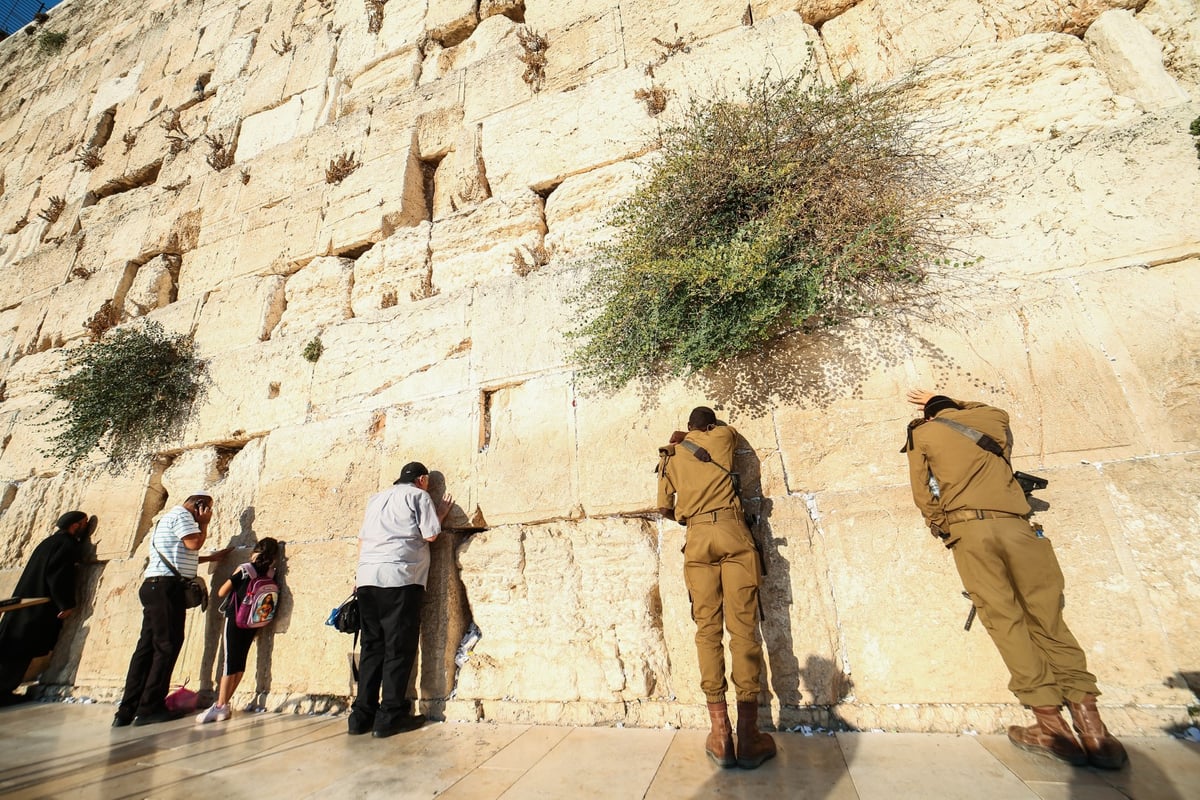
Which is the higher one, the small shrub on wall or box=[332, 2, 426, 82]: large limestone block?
box=[332, 2, 426, 82]: large limestone block

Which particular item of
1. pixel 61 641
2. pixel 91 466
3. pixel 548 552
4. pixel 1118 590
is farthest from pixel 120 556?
pixel 1118 590

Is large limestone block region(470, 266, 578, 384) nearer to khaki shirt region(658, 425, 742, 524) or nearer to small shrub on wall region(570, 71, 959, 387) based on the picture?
small shrub on wall region(570, 71, 959, 387)

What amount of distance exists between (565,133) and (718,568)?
4.18 meters

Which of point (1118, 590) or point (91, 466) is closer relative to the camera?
point (1118, 590)

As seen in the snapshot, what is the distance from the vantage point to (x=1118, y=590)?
7.85 ft

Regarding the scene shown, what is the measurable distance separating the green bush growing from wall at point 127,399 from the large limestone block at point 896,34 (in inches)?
268

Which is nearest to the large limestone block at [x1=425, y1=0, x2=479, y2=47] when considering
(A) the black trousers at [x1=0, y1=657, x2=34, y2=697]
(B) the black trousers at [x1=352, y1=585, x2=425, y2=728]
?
(B) the black trousers at [x1=352, y1=585, x2=425, y2=728]

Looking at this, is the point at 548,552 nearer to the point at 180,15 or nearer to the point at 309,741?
the point at 309,741

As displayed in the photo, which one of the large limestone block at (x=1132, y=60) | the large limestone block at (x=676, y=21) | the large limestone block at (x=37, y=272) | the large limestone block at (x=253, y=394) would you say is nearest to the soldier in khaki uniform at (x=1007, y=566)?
the large limestone block at (x=1132, y=60)

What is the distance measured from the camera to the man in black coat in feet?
14.6

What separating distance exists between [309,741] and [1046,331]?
15.7ft

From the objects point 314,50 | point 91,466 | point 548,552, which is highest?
point 314,50

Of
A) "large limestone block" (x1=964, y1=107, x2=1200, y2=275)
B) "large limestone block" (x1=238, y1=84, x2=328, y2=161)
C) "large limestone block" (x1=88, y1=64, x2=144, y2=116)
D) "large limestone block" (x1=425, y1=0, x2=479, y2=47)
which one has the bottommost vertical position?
"large limestone block" (x1=964, y1=107, x2=1200, y2=275)

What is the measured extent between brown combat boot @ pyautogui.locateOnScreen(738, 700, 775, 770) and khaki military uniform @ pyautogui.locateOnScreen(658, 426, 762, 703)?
0.15ft
